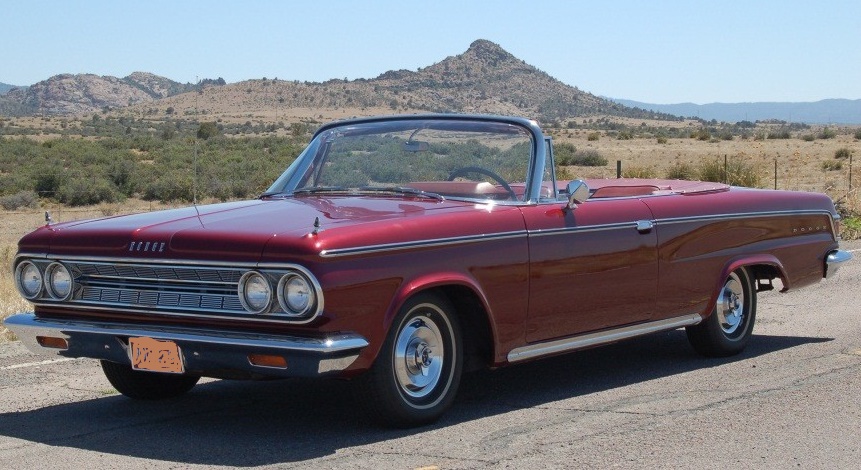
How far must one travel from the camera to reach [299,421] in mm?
6094

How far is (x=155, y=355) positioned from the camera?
18.3 feet

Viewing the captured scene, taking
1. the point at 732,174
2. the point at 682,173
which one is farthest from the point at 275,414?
the point at 682,173

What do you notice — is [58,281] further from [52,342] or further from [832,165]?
[832,165]

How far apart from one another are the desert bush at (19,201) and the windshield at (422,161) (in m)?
24.5

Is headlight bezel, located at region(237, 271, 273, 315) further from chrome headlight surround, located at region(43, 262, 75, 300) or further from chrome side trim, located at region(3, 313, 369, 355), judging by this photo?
chrome headlight surround, located at region(43, 262, 75, 300)

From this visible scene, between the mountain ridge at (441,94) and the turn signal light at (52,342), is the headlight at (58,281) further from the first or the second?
the mountain ridge at (441,94)

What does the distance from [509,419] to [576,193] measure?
1.37 meters

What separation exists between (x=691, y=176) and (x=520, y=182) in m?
20.6

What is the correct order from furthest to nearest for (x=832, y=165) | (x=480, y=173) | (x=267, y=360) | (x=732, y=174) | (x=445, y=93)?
(x=445, y=93) → (x=832, y=165) → (x=732, y=174) → (x=480, y=173) → (x=267, y=360)

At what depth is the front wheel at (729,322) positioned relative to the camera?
25.6 feet

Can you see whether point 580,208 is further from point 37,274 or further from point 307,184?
point 37,274

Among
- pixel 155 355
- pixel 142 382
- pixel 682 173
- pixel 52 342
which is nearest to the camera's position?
pixel 155 355

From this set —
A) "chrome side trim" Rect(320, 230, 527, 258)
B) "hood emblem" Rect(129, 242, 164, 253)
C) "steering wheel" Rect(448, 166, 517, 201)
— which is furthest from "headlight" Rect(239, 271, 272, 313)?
"steering wheel" Rect(448, 166, 517, 201)

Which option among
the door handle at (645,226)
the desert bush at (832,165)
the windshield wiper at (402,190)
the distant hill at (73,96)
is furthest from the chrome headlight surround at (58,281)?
the distant hill at (73,96)
